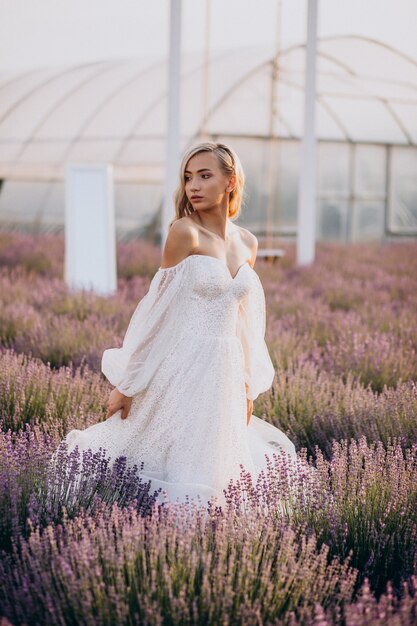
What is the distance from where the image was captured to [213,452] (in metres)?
2.60

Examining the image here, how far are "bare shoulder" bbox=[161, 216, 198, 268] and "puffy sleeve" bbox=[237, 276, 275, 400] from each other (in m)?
0.35

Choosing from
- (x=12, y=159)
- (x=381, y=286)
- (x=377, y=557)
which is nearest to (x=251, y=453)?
(x=377, y=557)

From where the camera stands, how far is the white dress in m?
2.59

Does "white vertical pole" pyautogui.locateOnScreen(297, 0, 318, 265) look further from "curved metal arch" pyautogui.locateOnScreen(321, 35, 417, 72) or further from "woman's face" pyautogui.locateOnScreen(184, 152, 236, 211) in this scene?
"woman's face" pyautogui.locateOnScreen(184, 152, 236, 211)

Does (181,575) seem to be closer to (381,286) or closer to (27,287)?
(27,287)

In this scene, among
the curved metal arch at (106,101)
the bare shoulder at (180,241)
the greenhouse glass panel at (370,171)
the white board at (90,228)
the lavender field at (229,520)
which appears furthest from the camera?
the greenhouse glass panel at (370,171)

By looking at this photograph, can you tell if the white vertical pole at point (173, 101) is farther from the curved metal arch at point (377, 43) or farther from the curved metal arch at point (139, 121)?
the curved metal arch at point (377, 43)

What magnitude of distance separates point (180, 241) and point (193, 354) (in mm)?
366

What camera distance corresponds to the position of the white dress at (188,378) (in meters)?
2.59

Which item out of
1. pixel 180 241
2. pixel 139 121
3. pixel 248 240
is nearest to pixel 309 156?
pixel 139 121

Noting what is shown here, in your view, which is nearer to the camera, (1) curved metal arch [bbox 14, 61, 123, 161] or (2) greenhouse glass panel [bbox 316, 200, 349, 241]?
(1) curved metal arch [bbox 14, 61, 123, 161]

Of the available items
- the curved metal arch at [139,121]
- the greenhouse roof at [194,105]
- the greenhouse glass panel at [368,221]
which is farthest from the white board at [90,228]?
the greenhouse glass panel at [368,221]

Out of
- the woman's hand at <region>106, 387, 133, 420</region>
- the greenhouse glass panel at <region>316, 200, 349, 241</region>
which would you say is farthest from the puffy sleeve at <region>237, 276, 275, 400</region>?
the greenhouse glass panel at <region>316, 200, 349, 241</region>

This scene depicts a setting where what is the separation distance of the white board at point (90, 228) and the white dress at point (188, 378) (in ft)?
15.2
